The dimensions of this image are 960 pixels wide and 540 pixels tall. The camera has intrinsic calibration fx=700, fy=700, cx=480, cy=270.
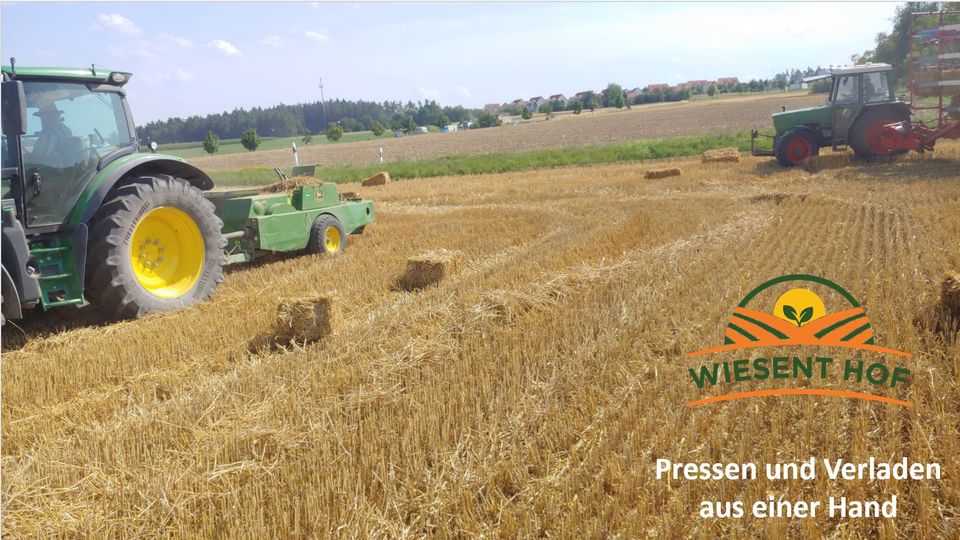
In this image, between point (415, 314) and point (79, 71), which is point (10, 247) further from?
point (415, 314)

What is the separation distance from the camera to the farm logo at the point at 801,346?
3807 mm

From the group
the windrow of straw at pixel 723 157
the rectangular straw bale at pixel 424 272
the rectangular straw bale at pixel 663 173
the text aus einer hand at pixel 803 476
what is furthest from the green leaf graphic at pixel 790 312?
the windrow of straw at pixel 723 157

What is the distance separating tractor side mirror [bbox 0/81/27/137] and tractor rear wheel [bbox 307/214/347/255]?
4.06 m

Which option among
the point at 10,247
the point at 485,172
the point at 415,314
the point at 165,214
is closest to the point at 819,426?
the point at 415,314

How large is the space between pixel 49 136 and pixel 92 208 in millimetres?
658

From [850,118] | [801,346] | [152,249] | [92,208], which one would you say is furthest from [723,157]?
[92,208]

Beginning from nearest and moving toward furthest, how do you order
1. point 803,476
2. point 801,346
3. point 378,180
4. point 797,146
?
point 803,476
point 801,346
point 797,146
point 378,180

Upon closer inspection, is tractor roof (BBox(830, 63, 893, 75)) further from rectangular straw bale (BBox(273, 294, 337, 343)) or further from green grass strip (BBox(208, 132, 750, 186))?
rectangular straw bale (BBox(273, 294, 337, 343))

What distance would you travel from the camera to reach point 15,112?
471cm

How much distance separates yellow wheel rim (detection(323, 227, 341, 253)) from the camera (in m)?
8.98

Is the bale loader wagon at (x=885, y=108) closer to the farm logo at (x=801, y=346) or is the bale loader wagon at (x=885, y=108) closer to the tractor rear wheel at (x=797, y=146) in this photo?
the tractor rear wheel at (x=797, y=146)

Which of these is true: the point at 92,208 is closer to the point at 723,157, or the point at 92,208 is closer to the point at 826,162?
the point at 826,162

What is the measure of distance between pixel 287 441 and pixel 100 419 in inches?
53.1

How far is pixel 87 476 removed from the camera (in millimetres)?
3139
